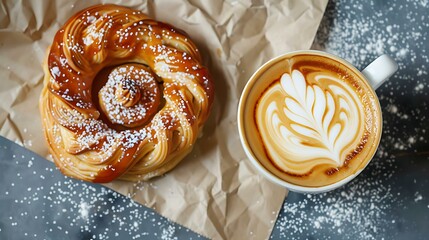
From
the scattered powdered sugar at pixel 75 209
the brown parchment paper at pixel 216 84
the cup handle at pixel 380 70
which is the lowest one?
the scattered powdered sugar at pixel 75 209

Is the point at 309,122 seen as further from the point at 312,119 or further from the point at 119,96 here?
the point at 119,96

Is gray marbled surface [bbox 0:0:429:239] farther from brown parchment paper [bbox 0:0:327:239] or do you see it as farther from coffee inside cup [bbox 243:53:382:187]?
coffee inside cup [bbox 243:53:382:187]

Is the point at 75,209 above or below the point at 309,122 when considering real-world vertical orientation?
below

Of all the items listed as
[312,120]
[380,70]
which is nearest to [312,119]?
[312,120]

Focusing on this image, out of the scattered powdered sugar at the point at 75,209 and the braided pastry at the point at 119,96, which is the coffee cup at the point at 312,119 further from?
the scattered powdered sugar at the point at 75,209

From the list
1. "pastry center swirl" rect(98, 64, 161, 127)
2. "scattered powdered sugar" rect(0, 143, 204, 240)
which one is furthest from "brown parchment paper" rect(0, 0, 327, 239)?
"pastry center swirl" rect(98, 64, 161, 127)

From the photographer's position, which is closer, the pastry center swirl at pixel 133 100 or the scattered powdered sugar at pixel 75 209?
the pastry center swirl at pixel 133 100

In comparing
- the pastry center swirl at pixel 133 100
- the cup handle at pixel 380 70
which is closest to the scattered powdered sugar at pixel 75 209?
the pastry center swirl at pixel 133 100
